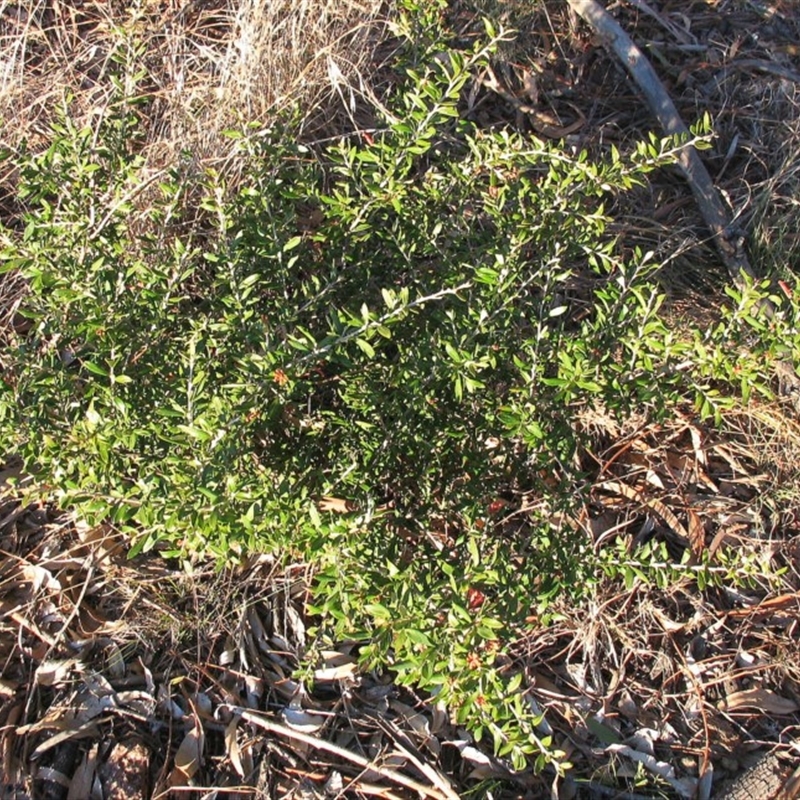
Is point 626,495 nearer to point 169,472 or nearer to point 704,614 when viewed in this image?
point 704,614

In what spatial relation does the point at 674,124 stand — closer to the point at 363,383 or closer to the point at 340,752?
the point at 363,383

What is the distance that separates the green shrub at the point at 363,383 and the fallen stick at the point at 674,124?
1.25 m

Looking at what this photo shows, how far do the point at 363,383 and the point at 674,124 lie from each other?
7.29ft

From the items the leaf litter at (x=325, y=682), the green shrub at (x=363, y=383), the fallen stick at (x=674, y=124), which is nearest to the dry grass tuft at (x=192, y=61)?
the green shrub at (x=363, y=383)

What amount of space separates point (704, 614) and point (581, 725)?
615 millimetres

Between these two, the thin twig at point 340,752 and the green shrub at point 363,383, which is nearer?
the green shrub at point 363,383

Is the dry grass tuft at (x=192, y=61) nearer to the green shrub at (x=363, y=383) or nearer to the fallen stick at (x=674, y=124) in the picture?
the green shrub at (x=363, y=383)

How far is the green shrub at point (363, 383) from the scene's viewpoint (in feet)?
7.16

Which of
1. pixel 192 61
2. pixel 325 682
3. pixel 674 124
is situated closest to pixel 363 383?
pixel 325 682

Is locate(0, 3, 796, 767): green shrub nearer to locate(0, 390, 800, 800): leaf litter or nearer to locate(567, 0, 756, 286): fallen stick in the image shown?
locate(0, 390, 800, 800): leaf litter

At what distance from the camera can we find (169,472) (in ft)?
7.45

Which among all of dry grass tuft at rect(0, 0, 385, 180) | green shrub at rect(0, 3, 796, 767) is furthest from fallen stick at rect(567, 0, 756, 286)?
green shrub at rect(0, 3, 796, 767)

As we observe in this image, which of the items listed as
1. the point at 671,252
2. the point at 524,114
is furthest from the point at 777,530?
the point at 524,114

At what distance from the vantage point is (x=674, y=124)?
12.6ft
